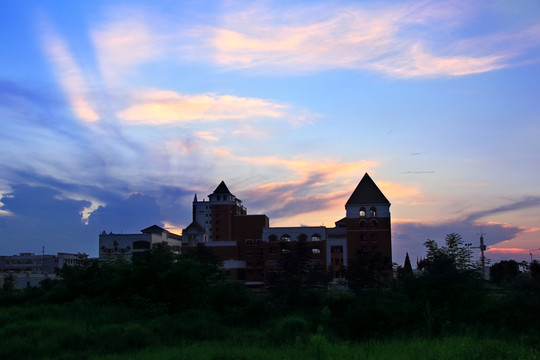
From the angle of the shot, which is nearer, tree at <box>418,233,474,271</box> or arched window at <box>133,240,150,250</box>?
tree at <box>418,233,474,271</box>

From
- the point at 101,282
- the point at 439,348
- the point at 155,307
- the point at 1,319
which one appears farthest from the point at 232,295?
the point at 439,348

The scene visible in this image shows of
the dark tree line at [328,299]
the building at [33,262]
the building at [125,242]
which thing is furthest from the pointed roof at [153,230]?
the dark tree line at [328,299]

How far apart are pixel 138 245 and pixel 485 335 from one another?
7191 centimetres

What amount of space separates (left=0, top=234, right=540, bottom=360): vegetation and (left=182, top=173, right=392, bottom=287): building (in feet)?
166

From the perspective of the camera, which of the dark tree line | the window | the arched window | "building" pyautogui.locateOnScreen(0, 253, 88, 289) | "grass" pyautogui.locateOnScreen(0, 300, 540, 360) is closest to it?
"grass" pyautogui.locateOnScreen(0, 300, 540, 360)

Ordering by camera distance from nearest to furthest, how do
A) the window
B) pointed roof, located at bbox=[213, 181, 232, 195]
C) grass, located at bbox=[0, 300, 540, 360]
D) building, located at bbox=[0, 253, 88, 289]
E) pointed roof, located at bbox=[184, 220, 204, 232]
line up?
grass, located at bbox=[0, 300, 540, 360] < the window < pointed roof, located at bbox=[184, 220, 204, 232] < pointed roof, located at bbox=[213, 181, 232, 195] < building, located at bbox=[0, 253, 88, 289]

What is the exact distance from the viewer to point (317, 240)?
82438mm

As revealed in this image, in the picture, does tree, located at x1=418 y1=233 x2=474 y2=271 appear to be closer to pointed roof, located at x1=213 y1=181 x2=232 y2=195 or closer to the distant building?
pointed roof, located at x1=213 y1=181 x2=232 y2=195

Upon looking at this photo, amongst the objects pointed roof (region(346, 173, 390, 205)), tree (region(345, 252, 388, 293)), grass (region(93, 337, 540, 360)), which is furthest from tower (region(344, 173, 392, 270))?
grass (region(93, 337, 540, 360))

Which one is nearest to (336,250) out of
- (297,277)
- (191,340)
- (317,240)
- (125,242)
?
(317,240)

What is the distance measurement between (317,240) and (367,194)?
35.9 ft

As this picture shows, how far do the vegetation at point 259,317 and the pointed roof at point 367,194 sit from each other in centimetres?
5389

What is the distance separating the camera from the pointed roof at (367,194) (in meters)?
82.1

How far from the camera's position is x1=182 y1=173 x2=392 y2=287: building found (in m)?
80.6
